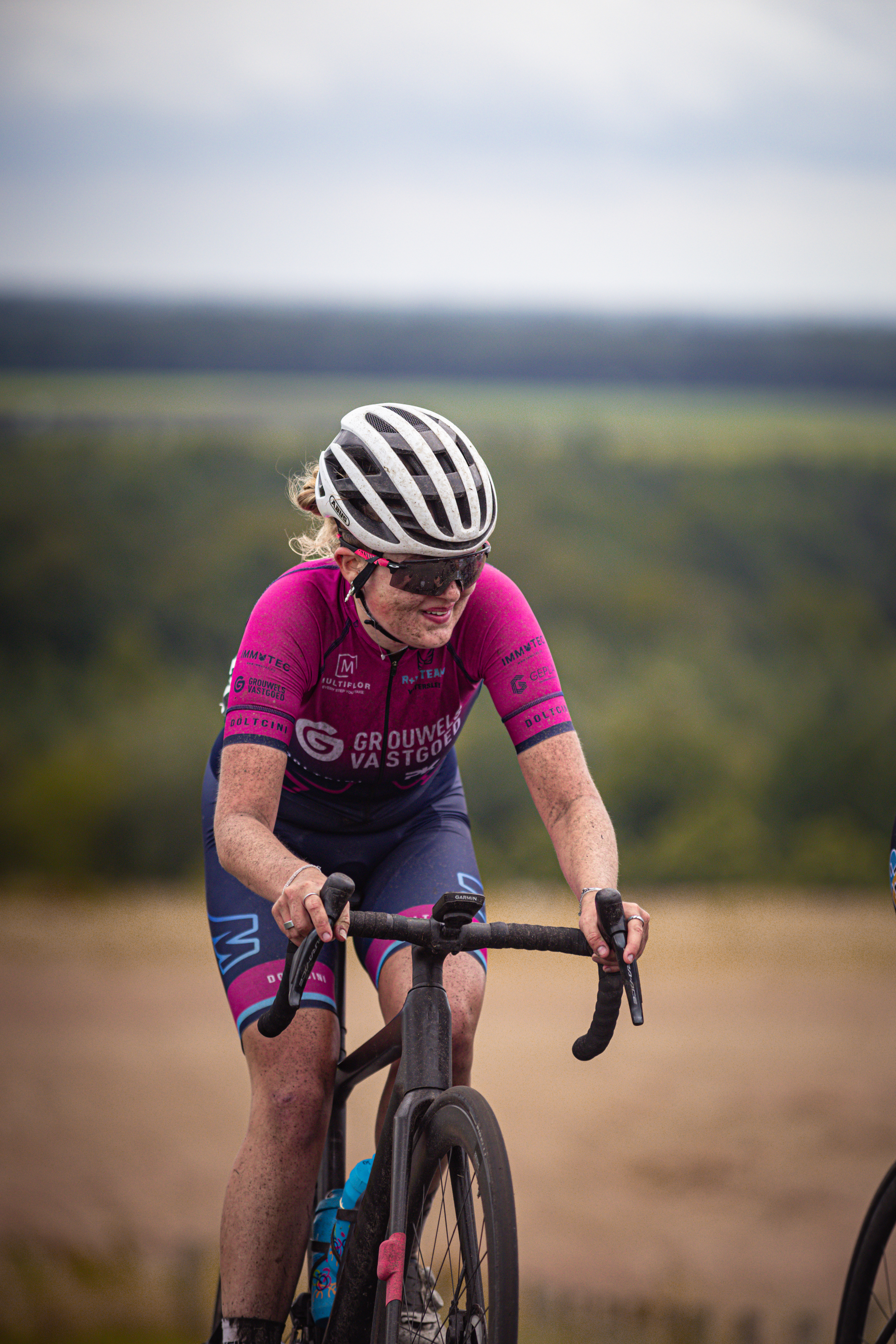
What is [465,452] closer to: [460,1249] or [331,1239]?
[460,1249]

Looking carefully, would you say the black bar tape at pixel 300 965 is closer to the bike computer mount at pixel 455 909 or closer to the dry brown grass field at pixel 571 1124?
the bike computer mount at pixel 455 909

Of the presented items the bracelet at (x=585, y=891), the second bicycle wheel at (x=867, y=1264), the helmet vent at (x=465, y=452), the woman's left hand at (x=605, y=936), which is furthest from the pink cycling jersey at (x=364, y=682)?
the second bicycle wheel at (x=867, y=1264)

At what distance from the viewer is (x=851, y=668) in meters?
14.6

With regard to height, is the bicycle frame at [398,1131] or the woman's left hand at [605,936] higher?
the woman's left hand at [605,936]

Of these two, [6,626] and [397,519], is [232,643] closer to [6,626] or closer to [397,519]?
Answer: [6,626]

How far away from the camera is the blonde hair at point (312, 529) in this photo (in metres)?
2.30

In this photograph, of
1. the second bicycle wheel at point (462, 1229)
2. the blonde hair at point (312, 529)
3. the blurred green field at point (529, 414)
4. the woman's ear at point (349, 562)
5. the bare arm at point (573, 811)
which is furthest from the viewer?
the blurred green field at point (529, 414)

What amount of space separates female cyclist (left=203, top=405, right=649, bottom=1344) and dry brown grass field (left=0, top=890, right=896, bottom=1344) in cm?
183

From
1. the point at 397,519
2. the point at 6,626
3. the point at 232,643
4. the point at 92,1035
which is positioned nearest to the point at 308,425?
the point at 232,643

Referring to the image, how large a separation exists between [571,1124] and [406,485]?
490 cm

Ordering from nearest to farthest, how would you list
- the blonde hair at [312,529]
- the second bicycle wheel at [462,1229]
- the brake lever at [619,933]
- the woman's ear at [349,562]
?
the second bicycle wheel at [462,1229], the brake lever at [619,933], the woman's ear at [349,562], the blonde hair at [312,529]

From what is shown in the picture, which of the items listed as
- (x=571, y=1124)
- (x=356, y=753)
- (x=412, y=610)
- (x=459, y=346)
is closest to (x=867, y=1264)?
(x=356, y=753)

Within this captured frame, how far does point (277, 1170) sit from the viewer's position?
2090 mm

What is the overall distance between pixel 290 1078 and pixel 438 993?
1.19ft
